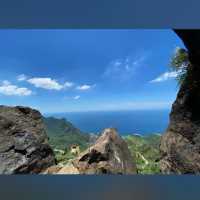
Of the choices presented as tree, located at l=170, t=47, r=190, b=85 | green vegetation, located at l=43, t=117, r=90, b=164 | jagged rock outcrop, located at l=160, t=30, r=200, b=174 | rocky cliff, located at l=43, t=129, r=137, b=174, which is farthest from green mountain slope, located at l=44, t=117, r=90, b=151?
tree, located at l=170, t=47, r=190, b=85

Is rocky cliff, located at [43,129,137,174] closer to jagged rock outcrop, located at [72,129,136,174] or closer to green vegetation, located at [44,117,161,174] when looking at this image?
jagged rock outcrop, located at [72,129,136,174]

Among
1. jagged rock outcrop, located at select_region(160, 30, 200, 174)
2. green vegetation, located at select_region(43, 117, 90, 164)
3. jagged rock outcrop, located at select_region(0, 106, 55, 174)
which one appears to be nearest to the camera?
jagged rock outcrop, located at select_region(160, 30, 200, 174)

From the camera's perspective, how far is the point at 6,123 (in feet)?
23.2

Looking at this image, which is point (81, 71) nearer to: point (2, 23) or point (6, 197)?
point (2, 23)

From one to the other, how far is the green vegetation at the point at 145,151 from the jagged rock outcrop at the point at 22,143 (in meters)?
1.32

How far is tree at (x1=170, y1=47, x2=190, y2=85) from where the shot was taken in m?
7.22

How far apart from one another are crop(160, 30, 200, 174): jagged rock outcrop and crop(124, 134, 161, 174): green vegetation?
0.30 meters

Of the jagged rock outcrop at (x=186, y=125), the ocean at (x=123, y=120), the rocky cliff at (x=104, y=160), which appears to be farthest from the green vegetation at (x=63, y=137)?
the jagged rock outcrop at (x=186, y=125)

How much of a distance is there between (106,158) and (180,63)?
6.19 ft

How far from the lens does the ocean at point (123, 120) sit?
7.56 m

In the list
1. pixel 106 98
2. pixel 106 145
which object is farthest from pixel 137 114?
pixel 106 145

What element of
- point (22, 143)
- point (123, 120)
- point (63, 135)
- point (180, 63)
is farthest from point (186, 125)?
point (22, 143)

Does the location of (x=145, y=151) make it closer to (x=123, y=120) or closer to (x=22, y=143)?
(x=123, y=120)

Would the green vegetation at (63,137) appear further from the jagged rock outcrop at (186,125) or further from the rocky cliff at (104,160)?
the jagged rock outcrop at (186,125)
